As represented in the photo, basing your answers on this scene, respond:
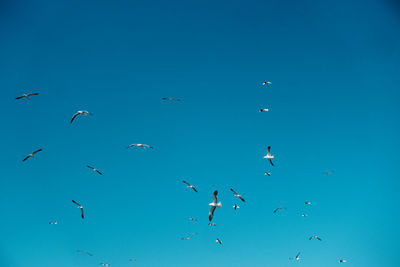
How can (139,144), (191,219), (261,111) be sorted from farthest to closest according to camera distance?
(191,219) → (261,111) → (139,144)

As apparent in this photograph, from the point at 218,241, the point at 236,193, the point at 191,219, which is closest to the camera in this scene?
the point at 236,193

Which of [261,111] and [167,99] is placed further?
[261,111]

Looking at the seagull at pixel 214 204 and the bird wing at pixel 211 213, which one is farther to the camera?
the seagull at pixel 214 204

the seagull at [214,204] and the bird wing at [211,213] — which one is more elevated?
the seagull at [214,204]

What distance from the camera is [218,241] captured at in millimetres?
39375

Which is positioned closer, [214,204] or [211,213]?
[211,213]

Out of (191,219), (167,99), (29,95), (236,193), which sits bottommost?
(191,219)

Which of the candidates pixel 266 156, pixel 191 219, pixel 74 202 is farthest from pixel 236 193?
pixel 74 202

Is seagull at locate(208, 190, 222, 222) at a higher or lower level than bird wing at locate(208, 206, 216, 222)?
higher

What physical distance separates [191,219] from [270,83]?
2207 centimetres

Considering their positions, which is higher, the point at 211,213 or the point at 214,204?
the point at 214,204

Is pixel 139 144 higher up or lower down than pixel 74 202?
higher up

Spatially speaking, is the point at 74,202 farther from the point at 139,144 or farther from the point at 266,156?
the point at 266,156

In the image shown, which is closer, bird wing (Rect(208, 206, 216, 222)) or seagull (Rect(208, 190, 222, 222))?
bird wing (Rect(208, 206, 216, 222))
